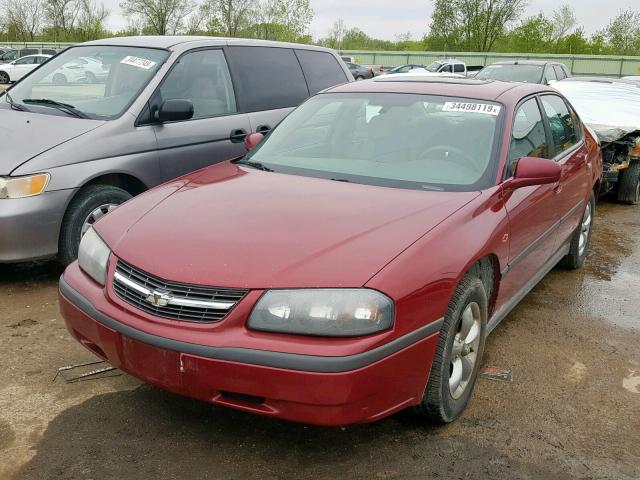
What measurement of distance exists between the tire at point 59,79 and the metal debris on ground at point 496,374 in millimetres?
3994

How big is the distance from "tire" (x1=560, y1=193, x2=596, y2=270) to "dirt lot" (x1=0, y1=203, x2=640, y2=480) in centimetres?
144

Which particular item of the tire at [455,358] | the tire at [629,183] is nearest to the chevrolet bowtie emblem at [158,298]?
the tire at [455,358]

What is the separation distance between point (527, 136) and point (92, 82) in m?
3.38

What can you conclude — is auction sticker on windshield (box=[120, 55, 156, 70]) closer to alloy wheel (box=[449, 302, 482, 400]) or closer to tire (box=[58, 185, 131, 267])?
tire (box=[58, 185, 131, 267])

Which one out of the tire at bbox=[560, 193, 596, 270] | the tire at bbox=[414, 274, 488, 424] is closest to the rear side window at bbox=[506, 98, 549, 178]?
the tire at bbox=[414, 274, 488, 424]

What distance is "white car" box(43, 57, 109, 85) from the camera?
5.30 meters

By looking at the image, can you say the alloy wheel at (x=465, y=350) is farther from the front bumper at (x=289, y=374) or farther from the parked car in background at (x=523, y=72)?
the parked car in background at (x=523, y=72)

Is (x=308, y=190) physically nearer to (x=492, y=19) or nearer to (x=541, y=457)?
(x=541, y=457)

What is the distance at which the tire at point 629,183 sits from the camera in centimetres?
836

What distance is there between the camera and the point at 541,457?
9.24ft

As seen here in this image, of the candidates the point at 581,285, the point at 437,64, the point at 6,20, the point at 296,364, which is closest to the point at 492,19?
the point at 437,64

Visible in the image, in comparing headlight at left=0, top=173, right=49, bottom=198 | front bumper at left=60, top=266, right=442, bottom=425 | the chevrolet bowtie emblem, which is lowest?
front bumper at left=60, top=266, right=442, bottom=425

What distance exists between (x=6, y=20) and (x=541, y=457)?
221ft

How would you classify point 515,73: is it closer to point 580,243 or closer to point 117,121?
point 580,243
